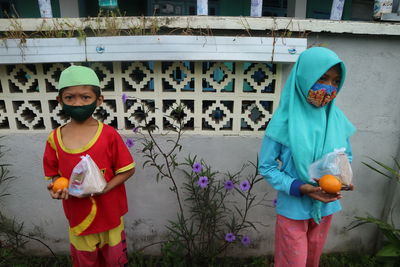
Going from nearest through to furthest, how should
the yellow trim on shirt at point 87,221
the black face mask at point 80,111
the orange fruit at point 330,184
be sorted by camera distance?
the orange fruit at point 330,184, the black face mask at point 80,111, the yellow trim on shirt at point 87,221

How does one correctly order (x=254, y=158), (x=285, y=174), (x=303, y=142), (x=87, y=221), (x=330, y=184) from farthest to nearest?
(x=254, y=158)
(x=87, y=221)
(x=285, y=174)
(x=303, y=142)
(x=330, y=184)

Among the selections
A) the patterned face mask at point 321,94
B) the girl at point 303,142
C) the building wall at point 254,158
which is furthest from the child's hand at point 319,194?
the building wall at point 254,158

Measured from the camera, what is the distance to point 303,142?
1438 mm

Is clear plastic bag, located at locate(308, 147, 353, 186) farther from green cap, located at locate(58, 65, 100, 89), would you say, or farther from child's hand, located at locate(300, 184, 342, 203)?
green cap, located at locate(58, 65, 100, 89)

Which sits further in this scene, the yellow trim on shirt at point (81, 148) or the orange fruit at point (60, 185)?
the yellow trim on shirt at point (81, 148)

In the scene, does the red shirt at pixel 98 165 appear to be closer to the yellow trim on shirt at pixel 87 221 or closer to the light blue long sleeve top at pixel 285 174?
the yellow trim on shirt at pixel 87 221

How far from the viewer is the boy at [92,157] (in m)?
1.53

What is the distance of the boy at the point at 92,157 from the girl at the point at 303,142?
925 mm

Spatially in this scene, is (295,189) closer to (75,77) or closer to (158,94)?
(158,94)

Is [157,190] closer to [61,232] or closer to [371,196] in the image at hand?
[61,232]

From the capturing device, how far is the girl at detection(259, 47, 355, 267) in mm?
1410

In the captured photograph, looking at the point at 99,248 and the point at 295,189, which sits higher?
the point at 295,189

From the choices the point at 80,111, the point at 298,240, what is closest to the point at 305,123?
the point at 298,240

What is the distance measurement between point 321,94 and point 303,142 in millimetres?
267
